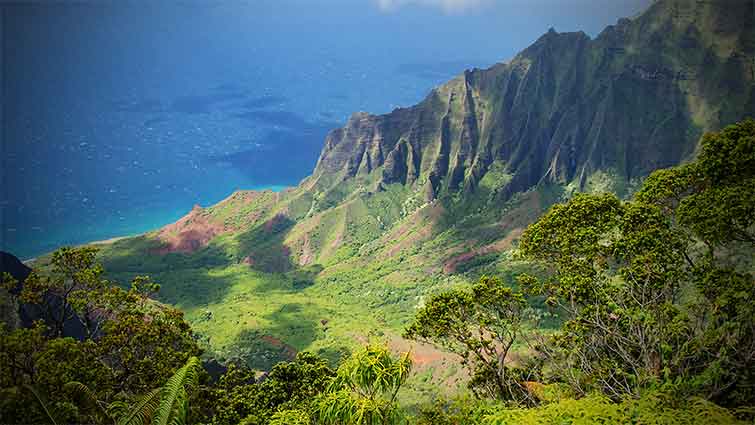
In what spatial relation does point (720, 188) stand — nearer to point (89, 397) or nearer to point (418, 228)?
point (89, 397)

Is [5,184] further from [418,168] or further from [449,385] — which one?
[449,385]

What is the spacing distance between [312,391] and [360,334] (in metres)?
55.0

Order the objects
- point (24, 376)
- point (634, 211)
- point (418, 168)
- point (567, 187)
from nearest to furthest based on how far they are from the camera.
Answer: point (24, 376), point (634, 211), point (567, 187), point (418, 168)

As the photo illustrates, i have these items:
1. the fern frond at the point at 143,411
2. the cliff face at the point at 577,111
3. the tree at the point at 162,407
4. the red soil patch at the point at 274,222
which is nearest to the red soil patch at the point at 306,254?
the red soil patch at the point at 274,222

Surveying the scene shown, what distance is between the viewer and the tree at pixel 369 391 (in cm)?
1259

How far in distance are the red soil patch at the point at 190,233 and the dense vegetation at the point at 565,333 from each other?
103 meters

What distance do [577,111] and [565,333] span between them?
105 metres

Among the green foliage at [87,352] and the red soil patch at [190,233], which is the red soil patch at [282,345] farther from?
the red soil patch at [190,233]

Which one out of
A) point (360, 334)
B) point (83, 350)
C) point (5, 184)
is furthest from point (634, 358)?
point (5, 184)

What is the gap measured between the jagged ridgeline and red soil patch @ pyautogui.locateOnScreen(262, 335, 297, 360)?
0.43m

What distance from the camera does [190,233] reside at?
410 feet

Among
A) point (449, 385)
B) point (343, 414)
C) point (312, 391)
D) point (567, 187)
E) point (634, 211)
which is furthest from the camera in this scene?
point (567, 187)

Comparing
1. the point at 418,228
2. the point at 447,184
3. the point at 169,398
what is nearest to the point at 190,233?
the point at 418,228

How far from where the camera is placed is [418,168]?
132250mm
